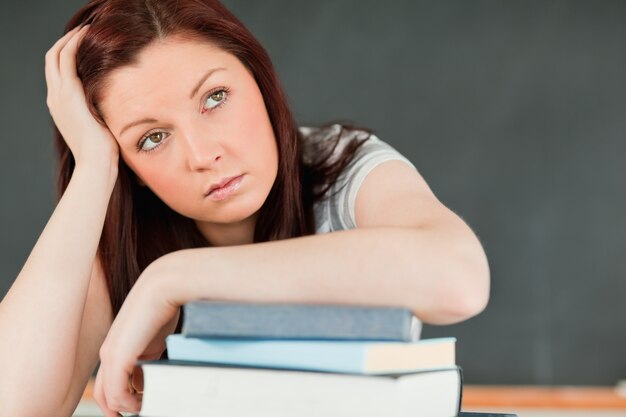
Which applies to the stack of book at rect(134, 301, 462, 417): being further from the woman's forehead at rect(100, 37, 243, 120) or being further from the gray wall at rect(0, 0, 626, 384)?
the gray wall at rect(0, 0, 626, 384)

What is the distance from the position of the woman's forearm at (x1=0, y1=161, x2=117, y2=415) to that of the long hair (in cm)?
19

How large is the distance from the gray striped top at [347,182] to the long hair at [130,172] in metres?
0.02

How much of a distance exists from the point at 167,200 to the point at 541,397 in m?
1.90

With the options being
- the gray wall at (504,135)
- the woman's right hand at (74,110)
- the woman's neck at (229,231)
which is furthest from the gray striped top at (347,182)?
the gray wall at (504,135)

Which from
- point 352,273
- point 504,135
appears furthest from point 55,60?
point 504,135

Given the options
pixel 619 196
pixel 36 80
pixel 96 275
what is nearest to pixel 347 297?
pixel 96 275

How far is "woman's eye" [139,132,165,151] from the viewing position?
3.79ft

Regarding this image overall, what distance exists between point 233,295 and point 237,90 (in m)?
0.53

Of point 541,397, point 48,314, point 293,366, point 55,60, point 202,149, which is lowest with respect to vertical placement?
point 541,397

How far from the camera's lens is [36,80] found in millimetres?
3211

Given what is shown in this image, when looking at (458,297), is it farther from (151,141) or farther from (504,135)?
(504,135)

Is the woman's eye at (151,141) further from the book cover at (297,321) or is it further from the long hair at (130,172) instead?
the book cover at (297,321)

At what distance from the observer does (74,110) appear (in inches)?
49.5

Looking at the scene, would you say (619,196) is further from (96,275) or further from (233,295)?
(233,295)
